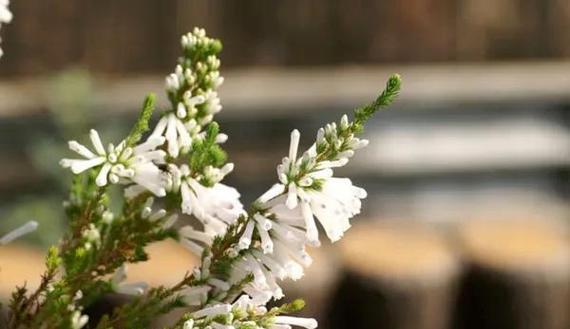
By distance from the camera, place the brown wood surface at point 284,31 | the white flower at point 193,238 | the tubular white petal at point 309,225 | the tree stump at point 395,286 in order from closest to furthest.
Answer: the tubular white petal at point 309,225, the white flower at point 193,238, the tree stump at point 395,286, the brown wood surface at point 284,31

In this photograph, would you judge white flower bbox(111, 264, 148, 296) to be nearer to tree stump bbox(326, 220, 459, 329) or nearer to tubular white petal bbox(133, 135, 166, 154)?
Result: tubular white petal bbox(133, 135, 166, 154)

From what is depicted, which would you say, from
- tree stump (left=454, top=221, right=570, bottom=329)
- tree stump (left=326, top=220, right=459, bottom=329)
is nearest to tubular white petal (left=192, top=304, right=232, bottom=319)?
tree stump (left=326, top=220, right=459, bottom=329)

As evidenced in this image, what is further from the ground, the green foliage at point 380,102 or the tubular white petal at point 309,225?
the green foliage at point 380,102

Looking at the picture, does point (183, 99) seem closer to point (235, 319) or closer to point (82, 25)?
point (235, 319)

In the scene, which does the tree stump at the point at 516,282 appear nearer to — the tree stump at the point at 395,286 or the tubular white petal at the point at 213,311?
the tree stump at the point at 395,286

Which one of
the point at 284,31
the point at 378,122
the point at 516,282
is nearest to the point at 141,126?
the point at 516,282

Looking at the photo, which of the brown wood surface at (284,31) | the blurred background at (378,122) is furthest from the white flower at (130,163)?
the brown wood surface at (284,31)

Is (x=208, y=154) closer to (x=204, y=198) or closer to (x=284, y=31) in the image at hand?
(x=204, y=198)
